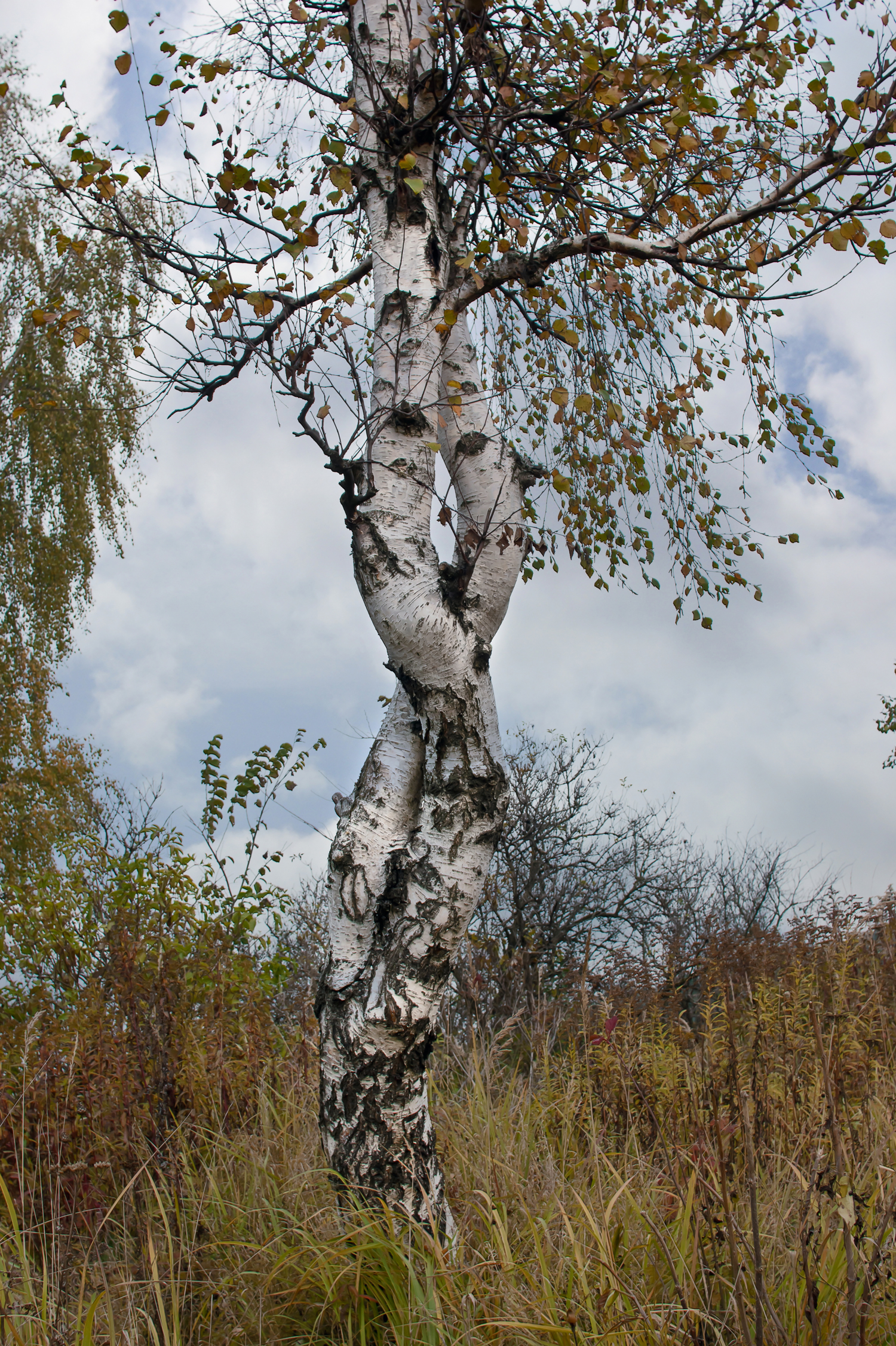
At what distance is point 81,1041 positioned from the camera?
3.97m

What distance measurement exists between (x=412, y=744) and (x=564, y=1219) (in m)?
1.61

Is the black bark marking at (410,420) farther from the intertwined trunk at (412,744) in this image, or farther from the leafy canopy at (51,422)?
the leafy canopy at (51,422)

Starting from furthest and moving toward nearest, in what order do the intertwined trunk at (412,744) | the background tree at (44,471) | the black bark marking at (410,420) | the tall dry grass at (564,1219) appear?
the background tree at (44,471) < the black bark marking at (410,420) < the intertwined trunk at (412,744) < the tall dry grass at (564,1219)

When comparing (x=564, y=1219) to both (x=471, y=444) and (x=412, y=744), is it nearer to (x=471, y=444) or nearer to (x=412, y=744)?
(x=412, y=744)

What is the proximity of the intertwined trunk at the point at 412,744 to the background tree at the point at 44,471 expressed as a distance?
8828 millimetres

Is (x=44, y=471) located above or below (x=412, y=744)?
above

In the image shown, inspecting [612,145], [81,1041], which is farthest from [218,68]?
[81,1041]

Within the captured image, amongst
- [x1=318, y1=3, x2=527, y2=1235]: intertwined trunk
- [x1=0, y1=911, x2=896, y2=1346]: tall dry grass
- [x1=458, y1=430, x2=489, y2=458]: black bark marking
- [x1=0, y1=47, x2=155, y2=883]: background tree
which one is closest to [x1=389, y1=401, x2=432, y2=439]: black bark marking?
[x1=318, y1=3, x2=527, y2=1235]: intertwined trunk

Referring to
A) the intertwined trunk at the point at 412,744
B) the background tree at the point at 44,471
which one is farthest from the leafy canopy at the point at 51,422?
the intertwined trunk at the point at 412,744

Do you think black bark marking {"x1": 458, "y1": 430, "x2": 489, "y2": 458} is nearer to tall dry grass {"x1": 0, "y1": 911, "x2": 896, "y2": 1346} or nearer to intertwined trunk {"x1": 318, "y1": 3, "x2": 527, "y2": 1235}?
intertwined trunk {"x1": 318, "y1": 3, "x2": 527, "y2": 1235}

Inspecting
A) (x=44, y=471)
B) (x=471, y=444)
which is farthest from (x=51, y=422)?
(x=471, y=444)

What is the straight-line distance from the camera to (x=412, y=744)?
336 cm

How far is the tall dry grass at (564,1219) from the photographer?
2.08 m

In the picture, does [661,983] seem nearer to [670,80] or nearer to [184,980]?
[184,980]
